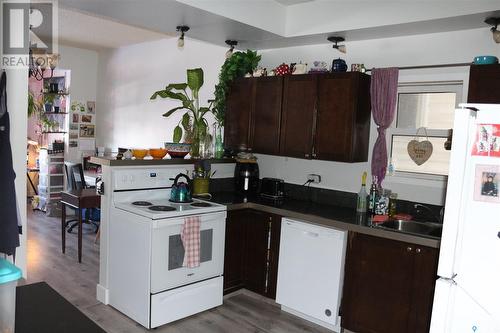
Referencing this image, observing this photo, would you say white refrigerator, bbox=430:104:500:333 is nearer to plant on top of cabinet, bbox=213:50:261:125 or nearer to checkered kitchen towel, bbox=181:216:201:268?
checkered kitchen towel, bbox=181:216:201:268

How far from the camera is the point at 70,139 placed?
7.04 m

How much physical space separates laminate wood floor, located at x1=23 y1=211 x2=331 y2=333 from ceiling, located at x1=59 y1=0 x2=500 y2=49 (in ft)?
8.07

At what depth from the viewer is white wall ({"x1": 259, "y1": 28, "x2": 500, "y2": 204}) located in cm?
320

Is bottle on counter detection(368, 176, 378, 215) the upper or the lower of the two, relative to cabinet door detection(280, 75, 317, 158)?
lower

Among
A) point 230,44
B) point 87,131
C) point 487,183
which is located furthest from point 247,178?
point 87,131

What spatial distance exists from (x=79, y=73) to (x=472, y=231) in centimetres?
684

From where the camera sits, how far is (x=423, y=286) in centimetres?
278

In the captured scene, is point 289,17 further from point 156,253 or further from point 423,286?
point 423,286

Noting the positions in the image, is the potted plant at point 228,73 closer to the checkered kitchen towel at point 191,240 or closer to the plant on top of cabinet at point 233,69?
the plant on top of cabinet at point 233,69

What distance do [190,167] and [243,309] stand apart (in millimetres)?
1404

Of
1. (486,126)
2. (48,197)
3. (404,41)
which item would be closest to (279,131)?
(404,41)

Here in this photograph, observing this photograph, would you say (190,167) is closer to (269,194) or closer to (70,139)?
(269,194)

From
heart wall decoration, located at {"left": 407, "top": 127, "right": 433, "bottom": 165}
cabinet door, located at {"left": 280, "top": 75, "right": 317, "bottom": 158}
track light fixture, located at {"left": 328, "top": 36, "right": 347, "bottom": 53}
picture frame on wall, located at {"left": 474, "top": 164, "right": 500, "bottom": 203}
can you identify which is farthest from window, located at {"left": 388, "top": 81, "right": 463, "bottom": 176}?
picture frame on wall, located at {"left": 474, "top": 164, "right": 500, "bottom": 203}

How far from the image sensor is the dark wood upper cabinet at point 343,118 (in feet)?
11.4
